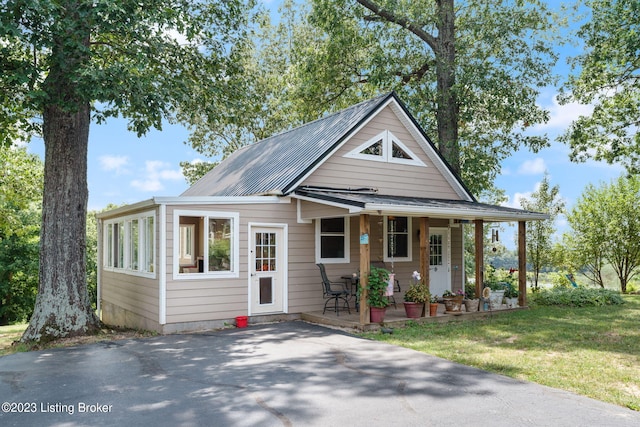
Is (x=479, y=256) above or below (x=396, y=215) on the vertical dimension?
below

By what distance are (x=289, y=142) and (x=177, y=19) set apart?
529 cm

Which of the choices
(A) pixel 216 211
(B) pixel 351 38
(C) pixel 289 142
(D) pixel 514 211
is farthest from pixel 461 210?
(B) pixel 351 38

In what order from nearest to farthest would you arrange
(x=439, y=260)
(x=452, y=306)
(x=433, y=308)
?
(x=433, y=308) → (x=452, y=306) → (x=439, y=260)

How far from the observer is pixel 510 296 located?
550 inches

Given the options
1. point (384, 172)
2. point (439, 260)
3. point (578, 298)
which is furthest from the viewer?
point (439, 260)

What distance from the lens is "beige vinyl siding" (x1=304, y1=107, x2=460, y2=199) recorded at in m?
12.5

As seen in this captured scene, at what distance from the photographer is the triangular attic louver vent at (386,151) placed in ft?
42.9

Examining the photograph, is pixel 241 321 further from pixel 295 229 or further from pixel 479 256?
pixel 479 256

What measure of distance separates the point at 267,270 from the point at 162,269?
8.06ft

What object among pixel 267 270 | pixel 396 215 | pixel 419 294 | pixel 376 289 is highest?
pixel 396 215

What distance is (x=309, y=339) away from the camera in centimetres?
908

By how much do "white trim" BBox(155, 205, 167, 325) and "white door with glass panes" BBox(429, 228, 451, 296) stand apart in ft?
25.8

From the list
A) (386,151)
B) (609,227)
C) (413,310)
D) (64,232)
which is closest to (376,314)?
(413,310)

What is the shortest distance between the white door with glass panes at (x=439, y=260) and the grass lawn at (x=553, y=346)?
2588 millimetres
